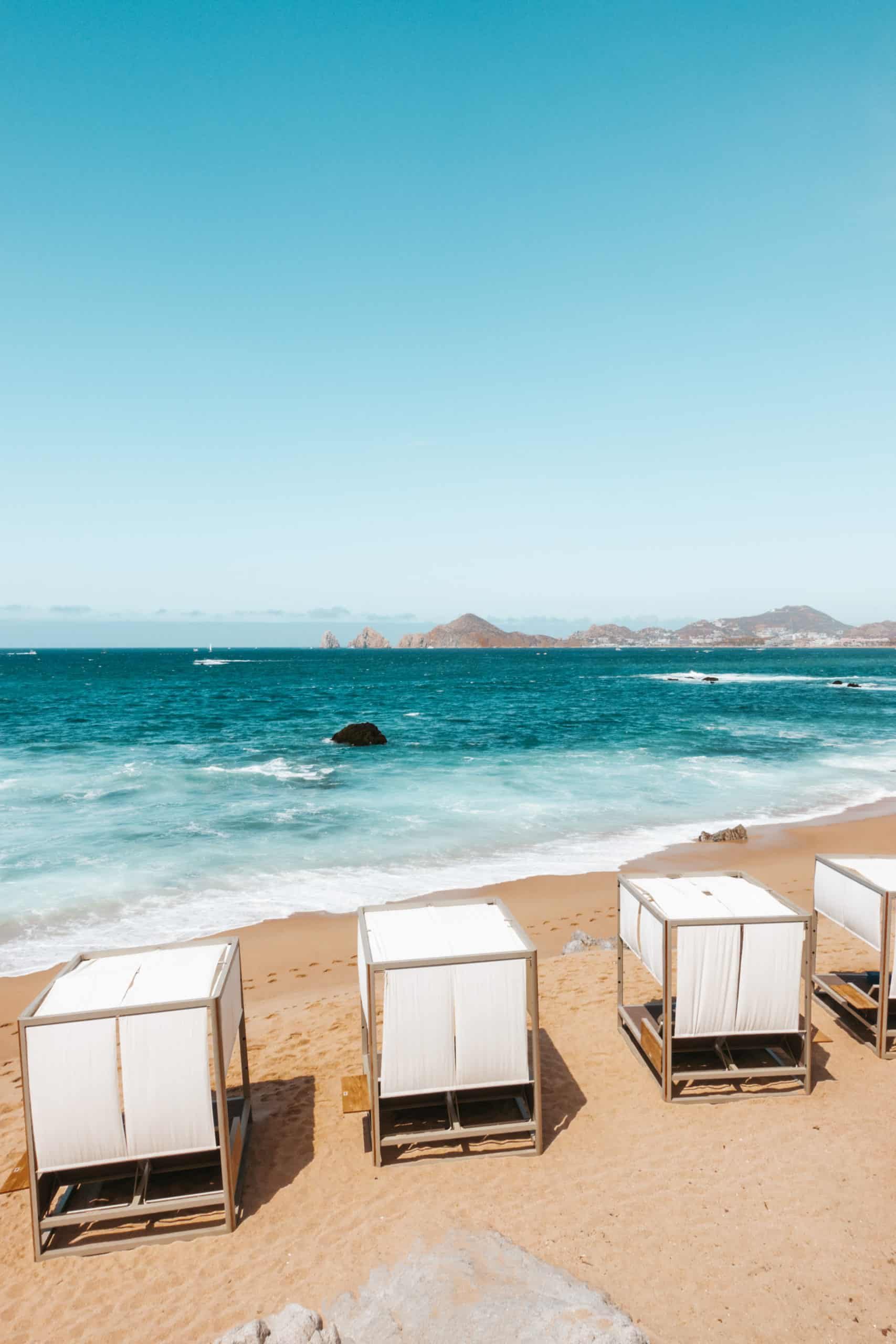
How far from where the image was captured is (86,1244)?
22.4 ft

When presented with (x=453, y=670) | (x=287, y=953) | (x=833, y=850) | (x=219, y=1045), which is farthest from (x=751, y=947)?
(x=453, y=670)

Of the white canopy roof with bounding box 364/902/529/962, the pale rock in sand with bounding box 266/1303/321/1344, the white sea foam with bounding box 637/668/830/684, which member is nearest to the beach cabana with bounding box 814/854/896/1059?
the white canopy roof with bounding box 364/902/529/962

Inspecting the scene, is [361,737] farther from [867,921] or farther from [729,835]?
[867,921]

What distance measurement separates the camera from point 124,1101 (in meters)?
6.54

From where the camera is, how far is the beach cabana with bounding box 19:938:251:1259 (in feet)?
21.3

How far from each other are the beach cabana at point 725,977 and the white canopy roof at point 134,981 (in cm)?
490

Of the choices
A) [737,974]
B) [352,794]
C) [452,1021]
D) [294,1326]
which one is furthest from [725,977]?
[352,794]

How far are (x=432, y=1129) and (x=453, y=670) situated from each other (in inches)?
5121

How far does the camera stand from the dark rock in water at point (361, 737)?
136ft

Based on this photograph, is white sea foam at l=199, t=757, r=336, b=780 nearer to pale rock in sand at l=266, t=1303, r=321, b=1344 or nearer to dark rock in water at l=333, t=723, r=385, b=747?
dark rock in water at l=333, t=723, r=385, b=747

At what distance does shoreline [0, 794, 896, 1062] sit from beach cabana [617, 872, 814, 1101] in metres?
5.11

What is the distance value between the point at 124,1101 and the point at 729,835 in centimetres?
1863

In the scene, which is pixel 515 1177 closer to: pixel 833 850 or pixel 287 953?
pixel 287 953

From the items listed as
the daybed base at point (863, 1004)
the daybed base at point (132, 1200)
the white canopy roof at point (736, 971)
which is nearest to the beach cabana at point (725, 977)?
the white canopy roof at point (736, 971)
